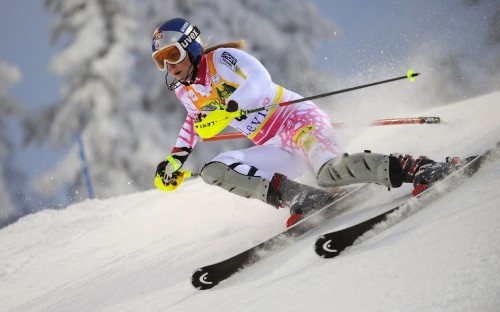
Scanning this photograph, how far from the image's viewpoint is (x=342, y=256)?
199 cm

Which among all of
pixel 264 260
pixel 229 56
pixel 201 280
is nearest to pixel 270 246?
pixel 264 260

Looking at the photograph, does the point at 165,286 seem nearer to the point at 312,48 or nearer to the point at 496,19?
the point at 312,48

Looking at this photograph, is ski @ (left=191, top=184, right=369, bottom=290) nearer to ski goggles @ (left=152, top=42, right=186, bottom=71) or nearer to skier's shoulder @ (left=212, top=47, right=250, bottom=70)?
skier's shoulder @ (left=212, top=47, right=250, bottom=70)

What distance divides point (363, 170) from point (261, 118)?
82 cm

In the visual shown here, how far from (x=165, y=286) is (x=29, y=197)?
11420mm

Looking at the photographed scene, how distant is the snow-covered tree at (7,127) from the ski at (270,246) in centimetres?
1220

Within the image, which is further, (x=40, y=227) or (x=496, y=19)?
(x=496, y=19)

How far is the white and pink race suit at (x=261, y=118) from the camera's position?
292 cm

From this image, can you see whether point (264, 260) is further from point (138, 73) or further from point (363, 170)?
point (138, 73)

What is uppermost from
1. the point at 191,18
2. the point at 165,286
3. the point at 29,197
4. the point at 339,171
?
the point at 191,18

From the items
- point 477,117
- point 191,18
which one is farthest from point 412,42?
point 477,117

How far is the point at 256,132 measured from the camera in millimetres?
3256

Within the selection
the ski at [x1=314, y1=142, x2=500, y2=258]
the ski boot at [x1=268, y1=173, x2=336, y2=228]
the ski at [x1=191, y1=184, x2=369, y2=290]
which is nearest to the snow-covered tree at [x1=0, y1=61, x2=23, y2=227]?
the ski boot at [x1=268, y1=173, x2=336, y2=228]

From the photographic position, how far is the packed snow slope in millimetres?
1519
